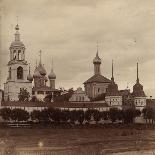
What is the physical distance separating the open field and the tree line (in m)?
3.97

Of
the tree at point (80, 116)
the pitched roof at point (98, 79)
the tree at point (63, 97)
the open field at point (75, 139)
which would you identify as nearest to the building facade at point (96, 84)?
the pitched roof at point (98, 79)

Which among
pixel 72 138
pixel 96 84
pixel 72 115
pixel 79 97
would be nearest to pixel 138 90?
pixel 79 97

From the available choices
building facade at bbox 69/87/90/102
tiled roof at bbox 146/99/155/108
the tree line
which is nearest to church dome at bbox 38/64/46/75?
building facade at bbox 69/87/90/102

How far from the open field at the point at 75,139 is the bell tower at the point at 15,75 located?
1359cm

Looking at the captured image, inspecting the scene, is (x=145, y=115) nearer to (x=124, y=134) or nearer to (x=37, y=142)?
(x=124, y=134)

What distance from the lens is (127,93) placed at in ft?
182

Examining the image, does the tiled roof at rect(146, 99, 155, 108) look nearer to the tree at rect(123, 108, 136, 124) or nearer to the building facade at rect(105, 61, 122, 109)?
the building facade at rect(105, 61, 122, 109)

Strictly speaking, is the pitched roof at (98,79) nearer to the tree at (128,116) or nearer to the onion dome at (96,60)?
the onion dome at (96,60)

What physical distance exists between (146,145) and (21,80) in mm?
28719

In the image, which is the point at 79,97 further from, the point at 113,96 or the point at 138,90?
the point at 138,90

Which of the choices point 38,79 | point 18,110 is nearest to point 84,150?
point 18,110

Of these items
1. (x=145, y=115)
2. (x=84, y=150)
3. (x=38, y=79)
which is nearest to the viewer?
(x=84, y=150)

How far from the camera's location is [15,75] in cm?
5431

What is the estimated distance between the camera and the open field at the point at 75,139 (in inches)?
1099
